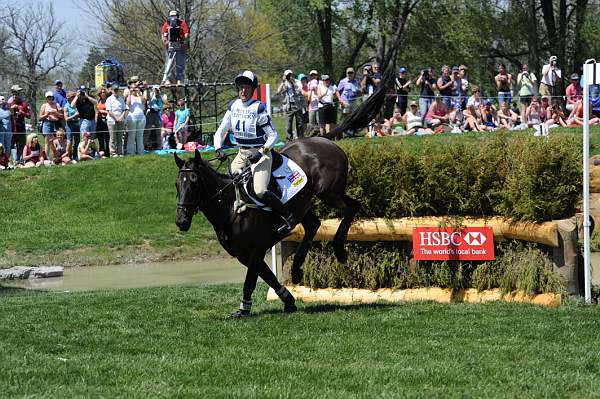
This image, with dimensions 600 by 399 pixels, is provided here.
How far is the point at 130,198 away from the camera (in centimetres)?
2478

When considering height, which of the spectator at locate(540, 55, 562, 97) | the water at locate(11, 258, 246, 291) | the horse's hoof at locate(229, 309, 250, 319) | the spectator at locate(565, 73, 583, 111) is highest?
the spectator at locate(540, 55, 562, 97)

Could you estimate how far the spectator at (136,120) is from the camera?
25297mm

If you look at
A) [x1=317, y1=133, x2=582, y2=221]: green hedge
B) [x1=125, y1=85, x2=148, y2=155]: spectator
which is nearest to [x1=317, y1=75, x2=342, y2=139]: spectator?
[x1=125, y1=85, x2=148, y2=155]: spectator

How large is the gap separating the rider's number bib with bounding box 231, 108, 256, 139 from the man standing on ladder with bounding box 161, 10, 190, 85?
1703cm

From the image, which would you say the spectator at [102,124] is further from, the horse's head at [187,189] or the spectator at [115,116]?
the horse's head at [187,189]

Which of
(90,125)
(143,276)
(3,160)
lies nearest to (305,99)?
(90,125)

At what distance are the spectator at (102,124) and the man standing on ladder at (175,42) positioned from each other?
10.4 feet

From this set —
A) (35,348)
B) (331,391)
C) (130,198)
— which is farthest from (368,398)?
(130,198)

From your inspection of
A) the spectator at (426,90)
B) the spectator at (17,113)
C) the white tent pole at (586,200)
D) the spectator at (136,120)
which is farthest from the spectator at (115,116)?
the white tent pole at (586,200)

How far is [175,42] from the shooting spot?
28.4m

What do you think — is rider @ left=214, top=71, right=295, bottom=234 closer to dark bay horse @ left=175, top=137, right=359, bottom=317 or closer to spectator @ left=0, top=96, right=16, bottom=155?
dark bay horse @ left=175, top=137, right=359, bottom=317

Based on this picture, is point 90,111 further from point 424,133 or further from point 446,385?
point 446,385

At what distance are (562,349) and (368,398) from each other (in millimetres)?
2508

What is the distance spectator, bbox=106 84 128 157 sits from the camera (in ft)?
81.8
